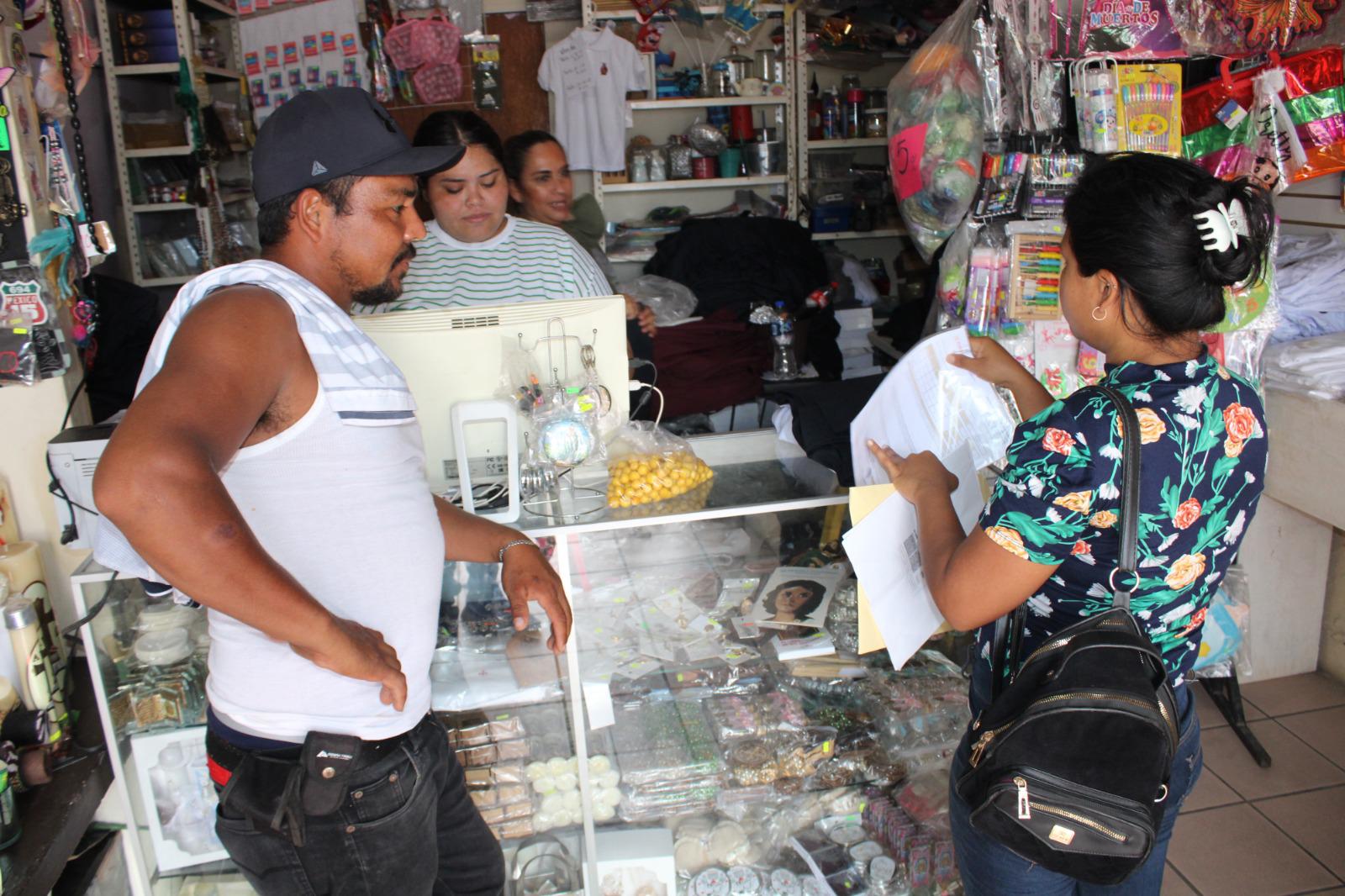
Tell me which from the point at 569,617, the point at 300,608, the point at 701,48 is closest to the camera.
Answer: the point at 300,608

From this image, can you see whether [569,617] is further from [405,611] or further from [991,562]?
[991,562]

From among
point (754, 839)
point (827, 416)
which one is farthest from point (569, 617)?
point (754, 839)

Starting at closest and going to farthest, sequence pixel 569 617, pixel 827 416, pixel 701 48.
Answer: pixel 569 617
pixel 827 416
pixel 701 48

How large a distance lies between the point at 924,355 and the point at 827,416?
0.30 metres

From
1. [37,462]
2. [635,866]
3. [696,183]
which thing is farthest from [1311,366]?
[696,183]

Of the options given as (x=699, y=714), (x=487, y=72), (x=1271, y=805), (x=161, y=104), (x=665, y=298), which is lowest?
(x=1271, y=805)

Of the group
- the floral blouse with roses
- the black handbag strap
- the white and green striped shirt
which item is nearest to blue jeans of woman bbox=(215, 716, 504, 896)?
the floral blouse with roses

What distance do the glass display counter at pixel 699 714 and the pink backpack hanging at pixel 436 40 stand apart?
3.71 m

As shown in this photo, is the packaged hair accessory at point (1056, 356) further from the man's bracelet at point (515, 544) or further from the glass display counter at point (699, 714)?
the man's bracelet at point (515, 544)

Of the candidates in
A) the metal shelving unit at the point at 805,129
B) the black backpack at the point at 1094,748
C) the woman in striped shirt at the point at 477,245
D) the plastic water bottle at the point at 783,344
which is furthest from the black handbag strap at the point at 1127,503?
the metal shelving unit at the point at 805,129

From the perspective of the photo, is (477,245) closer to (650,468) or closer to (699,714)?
(650,468)

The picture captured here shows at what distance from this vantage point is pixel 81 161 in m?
1.95

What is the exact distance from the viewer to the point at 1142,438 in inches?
44.2

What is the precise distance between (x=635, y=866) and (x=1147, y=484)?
1.33 m
